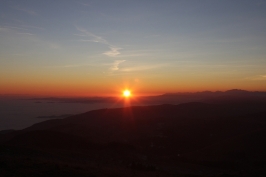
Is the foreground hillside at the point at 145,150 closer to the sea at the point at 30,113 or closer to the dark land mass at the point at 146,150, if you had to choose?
the dark land mass at the point at 146,150

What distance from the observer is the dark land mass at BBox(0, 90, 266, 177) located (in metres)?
15.4

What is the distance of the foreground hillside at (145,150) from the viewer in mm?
15410

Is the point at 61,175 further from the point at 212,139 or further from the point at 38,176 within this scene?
the point at 212,139

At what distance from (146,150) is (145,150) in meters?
0.13

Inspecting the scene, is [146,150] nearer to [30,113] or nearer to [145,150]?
[145,150]

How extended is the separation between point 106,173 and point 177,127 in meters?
28.5

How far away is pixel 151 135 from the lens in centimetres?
3828

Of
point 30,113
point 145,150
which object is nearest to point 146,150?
point 145,150

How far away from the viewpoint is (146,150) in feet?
102

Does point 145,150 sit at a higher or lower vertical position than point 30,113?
lower

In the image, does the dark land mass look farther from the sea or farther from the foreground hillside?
the sea

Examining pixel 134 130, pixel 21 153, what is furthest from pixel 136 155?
pixel 134 130

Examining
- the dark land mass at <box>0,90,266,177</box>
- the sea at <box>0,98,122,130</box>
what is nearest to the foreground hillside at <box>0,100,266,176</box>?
the dark land mass at <box>0,90,266,177</box>

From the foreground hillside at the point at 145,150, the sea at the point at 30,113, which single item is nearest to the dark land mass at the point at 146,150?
the foreground hillside at the point at 145,150
